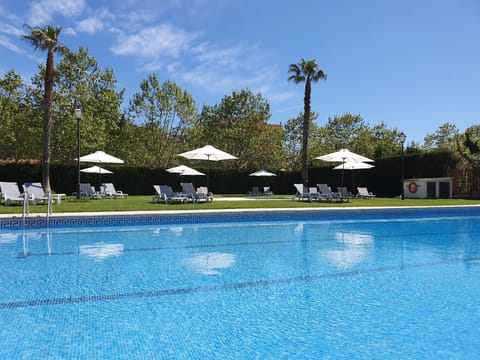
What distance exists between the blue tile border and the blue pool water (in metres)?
1.57

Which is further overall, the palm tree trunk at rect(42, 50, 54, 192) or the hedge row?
the hedge row

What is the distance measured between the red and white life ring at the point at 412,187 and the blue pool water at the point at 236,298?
50.9ft

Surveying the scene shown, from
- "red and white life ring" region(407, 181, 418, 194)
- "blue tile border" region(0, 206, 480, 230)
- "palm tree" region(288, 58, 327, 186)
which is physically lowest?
"blue tile border" region(0, 206, 480, 230)

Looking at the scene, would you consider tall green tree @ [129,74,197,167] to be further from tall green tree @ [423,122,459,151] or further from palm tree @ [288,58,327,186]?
tall green tree @ [423,122,459,151]

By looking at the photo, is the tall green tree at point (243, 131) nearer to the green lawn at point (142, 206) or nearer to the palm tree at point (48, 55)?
the green lawn at point (142, 206)

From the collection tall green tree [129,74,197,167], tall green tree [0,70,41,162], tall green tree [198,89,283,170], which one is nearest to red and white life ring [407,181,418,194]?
tall green tree [198,89,283,170]

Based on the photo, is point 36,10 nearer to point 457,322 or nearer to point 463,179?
point 457,322

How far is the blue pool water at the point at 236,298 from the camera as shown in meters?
3.18

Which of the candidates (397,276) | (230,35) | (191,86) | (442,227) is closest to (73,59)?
(191,86)

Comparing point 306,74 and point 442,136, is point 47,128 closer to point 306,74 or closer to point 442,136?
point 306,74

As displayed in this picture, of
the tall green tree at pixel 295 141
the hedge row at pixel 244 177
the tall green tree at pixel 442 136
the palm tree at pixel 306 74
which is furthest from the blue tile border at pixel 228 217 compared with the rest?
the tall green tree at pixel 442 136

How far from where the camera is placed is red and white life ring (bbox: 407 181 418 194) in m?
23.5

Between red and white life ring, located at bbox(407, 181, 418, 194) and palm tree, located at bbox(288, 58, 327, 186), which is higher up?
palm tree, located at bbox(288, 58, 327, 186)

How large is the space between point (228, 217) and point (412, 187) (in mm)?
15987
